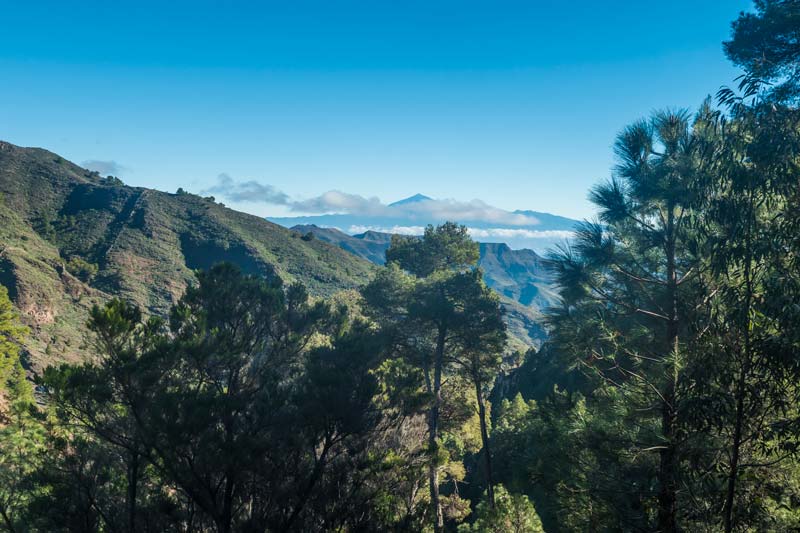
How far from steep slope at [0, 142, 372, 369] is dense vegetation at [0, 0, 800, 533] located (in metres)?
37.3

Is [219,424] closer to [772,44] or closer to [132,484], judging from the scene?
[132,484]

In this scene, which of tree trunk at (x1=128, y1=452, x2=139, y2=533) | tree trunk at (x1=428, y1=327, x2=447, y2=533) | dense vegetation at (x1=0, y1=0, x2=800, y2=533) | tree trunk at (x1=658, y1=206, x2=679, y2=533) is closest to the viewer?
dense vegetation at (x1=0, y1=0, x2=800, y2=533)

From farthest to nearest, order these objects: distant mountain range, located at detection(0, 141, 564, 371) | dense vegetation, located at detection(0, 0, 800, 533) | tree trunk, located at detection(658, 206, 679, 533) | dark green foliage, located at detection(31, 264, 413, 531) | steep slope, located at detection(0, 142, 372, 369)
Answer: steep slope, located at detection(0, 142, 372, 369) → distant mountain range, located at detection(0, 141, 564, 371) → dark green foliage, located at detection(31, 264, 413, 531) → tree trunk, located at detection(658, 206, 679, 533) → dense vegetation, located at detection(0, 0, 800, 533)

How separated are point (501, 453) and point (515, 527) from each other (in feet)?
35.9

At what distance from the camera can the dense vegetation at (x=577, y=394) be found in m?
5.87

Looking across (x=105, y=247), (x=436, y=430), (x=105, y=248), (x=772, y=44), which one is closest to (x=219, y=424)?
(x=436, y=430)

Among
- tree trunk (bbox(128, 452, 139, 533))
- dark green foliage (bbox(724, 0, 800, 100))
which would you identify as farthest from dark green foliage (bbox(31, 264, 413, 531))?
dark green foliage (bbox(724, 0, 800, 100))

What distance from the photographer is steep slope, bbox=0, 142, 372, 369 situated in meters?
47.7

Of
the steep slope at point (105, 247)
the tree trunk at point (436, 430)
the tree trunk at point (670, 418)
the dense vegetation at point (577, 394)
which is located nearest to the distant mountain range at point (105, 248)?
the steep slope at point (105, 247)

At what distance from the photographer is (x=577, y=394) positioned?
1336cm

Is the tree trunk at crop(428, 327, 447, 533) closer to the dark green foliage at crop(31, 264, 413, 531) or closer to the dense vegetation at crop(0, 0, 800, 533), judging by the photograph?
the dense vegetation at crop(0, 0, 800, 533)

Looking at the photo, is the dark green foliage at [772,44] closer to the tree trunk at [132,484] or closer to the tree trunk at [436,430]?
the tree trunk at [436,430]

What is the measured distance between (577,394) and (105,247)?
82327mm

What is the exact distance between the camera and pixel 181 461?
9.46 m
